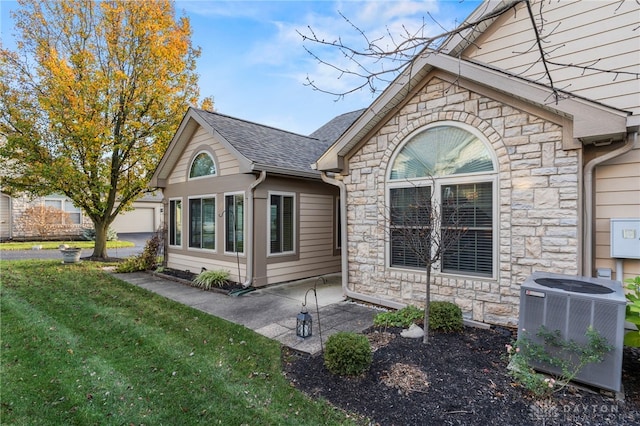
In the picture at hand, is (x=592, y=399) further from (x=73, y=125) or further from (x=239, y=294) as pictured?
(x=73, y=125)

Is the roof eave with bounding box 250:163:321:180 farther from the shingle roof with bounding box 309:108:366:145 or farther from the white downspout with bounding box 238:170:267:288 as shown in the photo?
the shingle roof with bounding box 309:108:366:145

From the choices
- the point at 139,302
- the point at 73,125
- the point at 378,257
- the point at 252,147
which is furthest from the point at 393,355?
the point at 73,125

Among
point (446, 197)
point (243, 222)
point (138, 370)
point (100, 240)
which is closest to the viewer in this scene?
point (138, 370)

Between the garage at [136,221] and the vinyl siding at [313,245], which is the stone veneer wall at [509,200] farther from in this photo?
the garage at [136,221]

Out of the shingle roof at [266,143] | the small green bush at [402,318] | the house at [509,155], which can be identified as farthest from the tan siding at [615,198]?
the shingle roof at [266,143]

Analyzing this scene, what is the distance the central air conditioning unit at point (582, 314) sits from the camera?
3000 millimetres

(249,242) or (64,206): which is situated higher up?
(64,206)

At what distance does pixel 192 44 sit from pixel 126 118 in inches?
160

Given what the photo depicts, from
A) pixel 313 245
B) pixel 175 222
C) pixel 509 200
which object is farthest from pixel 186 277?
pixel 509 200

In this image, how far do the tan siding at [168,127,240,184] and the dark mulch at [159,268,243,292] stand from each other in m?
2.86

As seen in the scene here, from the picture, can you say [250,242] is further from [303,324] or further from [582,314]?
[582,314]

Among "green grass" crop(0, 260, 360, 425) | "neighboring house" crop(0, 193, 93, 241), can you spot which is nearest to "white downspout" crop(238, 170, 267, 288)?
"green grass" crop(0, 260, 360, 425)

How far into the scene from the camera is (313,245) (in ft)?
30.3

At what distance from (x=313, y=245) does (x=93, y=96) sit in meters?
9.60
